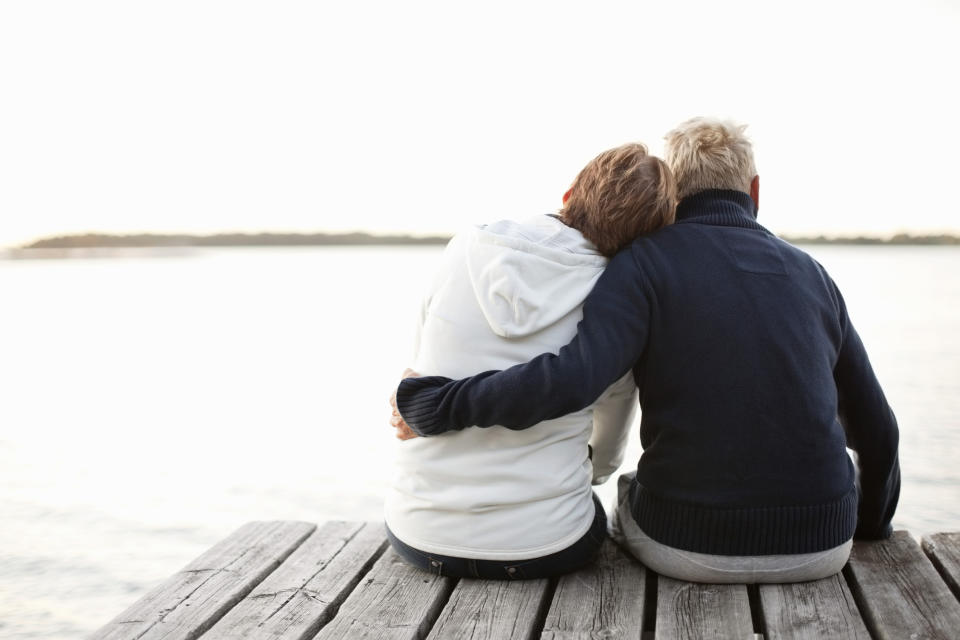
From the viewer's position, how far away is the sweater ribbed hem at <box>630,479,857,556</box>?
5.50 feet

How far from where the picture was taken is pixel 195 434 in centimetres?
552

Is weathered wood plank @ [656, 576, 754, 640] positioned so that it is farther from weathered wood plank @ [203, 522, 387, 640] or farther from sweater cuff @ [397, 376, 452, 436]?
weathered wood plank @ [203, 522, 387, 640]

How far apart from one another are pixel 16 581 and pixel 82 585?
0.29 m

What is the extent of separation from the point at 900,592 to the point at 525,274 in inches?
41.4

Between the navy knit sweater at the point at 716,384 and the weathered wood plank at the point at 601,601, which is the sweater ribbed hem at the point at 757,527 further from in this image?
the weathered wood plank at the point at 601,601

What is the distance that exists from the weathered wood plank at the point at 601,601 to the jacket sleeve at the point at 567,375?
0.39 metres

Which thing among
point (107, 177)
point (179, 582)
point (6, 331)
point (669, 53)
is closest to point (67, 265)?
point (107, 177)

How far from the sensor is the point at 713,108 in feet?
6.22

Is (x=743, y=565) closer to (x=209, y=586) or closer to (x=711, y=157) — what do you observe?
(x=711, y=157)

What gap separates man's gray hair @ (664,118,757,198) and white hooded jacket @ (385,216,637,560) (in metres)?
0.28

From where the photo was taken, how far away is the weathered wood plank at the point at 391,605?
1573mm

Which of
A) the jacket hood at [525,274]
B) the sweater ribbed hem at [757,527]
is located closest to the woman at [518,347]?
the jacket hood at [525,274]

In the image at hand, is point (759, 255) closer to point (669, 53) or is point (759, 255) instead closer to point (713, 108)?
point (713, 108)

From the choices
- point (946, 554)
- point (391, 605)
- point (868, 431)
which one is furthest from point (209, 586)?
point (946, 554)
